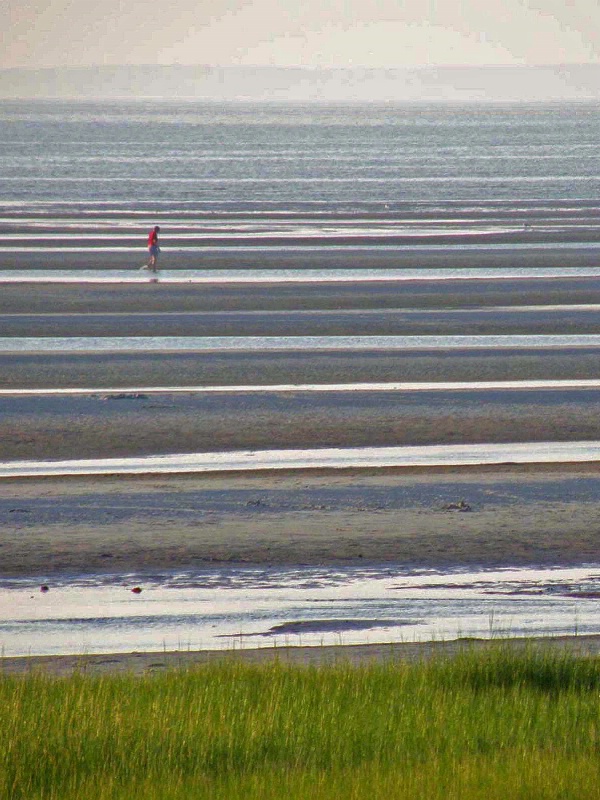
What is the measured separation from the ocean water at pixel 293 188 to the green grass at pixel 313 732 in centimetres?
3699

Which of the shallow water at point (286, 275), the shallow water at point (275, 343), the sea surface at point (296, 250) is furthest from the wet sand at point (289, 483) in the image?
the shallow water at point (286, 275)

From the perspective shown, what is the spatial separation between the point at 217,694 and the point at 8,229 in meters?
43.5

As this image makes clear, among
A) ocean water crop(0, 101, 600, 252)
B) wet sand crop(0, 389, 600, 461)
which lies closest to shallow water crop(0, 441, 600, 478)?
wet sand crop(0, 389, 600, 461)

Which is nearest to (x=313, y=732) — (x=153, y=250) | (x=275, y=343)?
(x=275, y=343)

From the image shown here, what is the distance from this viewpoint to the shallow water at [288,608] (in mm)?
11719

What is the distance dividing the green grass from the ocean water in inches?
1456

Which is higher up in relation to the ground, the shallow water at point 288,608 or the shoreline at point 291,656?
the shoreline at point 291,656

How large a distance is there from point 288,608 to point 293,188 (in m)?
61.8

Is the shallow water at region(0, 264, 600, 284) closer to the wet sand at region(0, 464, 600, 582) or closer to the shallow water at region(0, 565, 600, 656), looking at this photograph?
the wet sand at region(0, 464, 600, 582)

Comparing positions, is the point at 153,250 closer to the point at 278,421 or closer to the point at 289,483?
the point at 278,421

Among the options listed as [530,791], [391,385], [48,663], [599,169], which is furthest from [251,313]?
[599,169]

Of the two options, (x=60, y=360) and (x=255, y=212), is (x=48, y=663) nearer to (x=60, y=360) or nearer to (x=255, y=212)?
(x=60, y=360)

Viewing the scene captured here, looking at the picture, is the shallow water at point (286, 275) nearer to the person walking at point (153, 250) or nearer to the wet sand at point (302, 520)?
the person walking at point (153, 250)

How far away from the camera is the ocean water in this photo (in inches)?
2041
